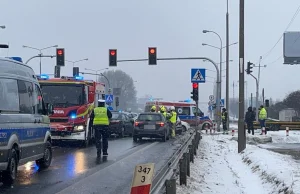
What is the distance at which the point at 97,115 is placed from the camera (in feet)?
52.5

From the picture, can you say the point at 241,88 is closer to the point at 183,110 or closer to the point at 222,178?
the point at 222,178

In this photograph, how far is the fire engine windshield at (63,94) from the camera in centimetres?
1909

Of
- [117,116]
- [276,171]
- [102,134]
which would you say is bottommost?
[276,171]

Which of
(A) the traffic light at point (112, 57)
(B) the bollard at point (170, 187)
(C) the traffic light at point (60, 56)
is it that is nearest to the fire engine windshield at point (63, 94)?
(B) the bollard at point (170, 187)

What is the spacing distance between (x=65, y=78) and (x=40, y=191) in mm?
10918

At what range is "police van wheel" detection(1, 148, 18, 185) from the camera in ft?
32.2

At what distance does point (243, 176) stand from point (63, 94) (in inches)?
359

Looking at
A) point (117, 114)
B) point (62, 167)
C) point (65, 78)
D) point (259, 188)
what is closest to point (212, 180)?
point (259, 188)

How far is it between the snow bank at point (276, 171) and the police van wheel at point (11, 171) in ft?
17.1

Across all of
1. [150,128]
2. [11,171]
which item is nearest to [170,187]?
[11,171]

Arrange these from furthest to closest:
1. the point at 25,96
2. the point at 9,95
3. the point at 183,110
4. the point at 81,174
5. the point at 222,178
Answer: the point at 183,110 < the point at 222,178 < the point at 81,174 < the point at 25,96 < the point at 9,95

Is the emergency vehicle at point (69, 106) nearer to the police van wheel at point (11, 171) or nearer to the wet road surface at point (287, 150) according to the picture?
the wet road surface at point (287, 150)

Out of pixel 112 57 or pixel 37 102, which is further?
pixel 112 57

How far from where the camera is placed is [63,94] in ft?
63.1
